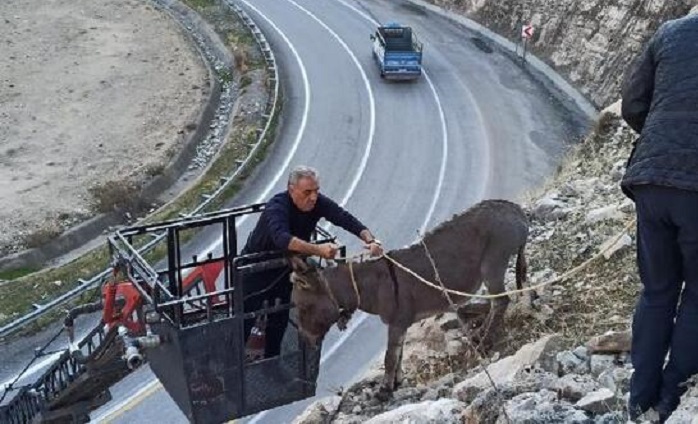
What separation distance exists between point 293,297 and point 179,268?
1596mm

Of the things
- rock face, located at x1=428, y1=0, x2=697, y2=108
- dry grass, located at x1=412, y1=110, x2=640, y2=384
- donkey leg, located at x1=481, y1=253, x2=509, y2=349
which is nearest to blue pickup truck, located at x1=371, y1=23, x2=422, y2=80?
rock face, located at x1=428, y1=0, x2=697, y2=108

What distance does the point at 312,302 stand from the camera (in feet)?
33.2

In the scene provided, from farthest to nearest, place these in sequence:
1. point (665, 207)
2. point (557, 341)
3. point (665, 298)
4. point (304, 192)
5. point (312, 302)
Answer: point (312, 302), point (304, 192), point (557, 341), point (665, 298), point (665, 207)

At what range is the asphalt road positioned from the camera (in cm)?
1934

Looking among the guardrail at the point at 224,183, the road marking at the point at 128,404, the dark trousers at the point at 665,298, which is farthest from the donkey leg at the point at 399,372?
the guardrail at the point at 224,183

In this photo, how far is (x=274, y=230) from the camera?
9.70 metres

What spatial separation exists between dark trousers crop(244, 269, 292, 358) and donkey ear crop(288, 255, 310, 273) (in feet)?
0.92

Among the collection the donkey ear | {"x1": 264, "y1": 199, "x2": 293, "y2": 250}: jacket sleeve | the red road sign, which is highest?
the red road sign

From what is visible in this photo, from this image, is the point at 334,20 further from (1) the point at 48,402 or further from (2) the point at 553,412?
(2) the point at 553,412

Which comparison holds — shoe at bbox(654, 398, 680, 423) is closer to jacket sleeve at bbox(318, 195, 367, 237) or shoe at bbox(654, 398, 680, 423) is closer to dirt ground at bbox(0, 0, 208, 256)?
jacket sleeve at bbox(318, 195, 367, 237)

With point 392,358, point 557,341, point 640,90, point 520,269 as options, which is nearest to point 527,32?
point 520,269

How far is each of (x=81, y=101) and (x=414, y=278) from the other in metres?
25.8

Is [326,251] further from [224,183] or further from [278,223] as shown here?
[224,183]

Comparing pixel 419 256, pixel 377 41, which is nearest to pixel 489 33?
pixel 377 41
